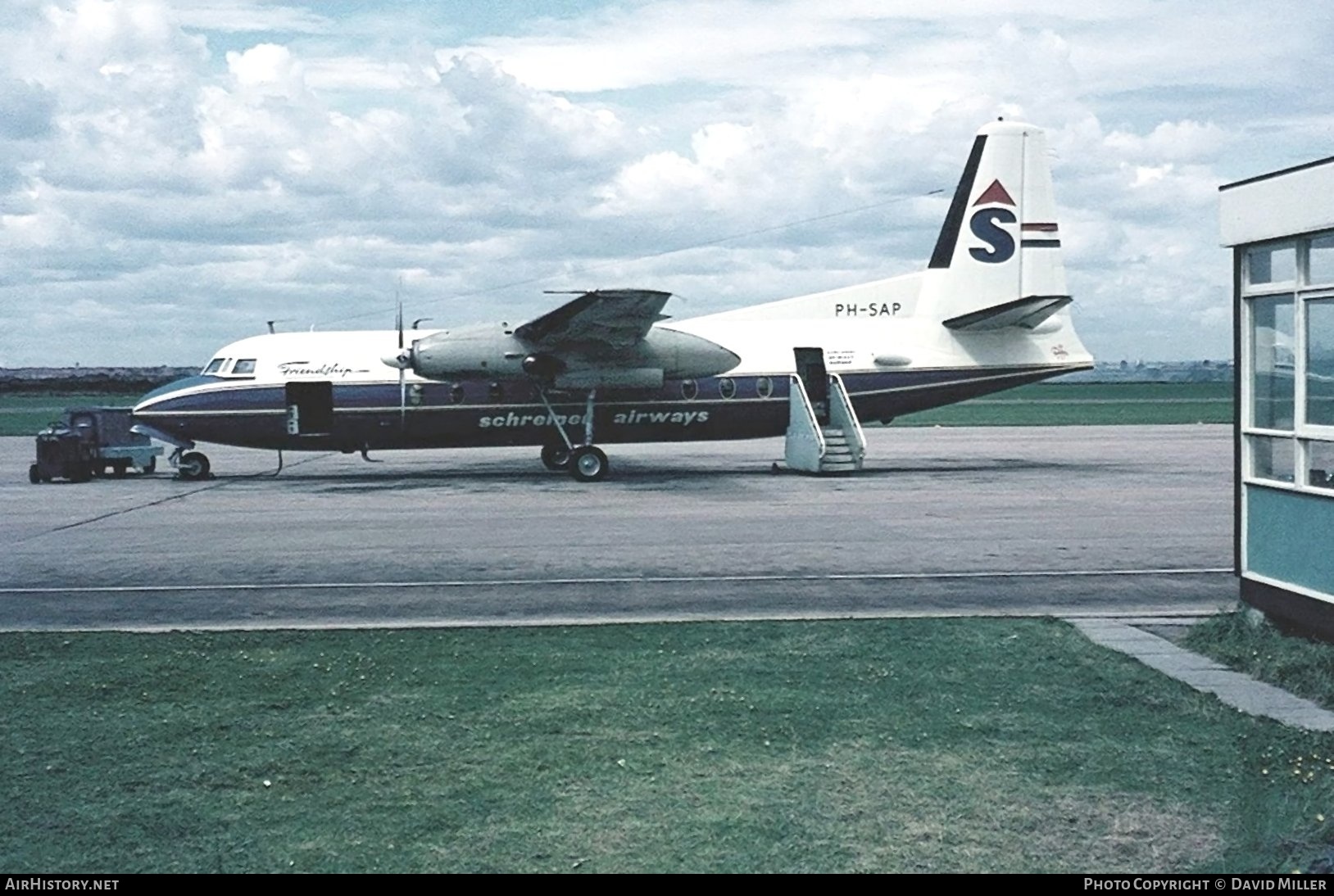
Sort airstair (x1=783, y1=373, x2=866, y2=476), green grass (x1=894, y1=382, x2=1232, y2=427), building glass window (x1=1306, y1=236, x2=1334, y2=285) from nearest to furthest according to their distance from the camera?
building glass window (x1=1306, y1=236, x2=1334, y2=285)
airstair (x1=783, y1=373, x2=866, y2=476)
green grass (x1=894, y1=382, x2=1232, y2=427)

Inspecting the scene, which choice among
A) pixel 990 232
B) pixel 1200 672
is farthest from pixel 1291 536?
pixel 990 232

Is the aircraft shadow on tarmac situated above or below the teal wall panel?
below

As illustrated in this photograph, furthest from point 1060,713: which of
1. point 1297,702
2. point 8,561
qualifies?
point 8,561

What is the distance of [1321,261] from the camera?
986cm

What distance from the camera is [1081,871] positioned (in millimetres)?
5590

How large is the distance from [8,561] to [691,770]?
41.0 feet

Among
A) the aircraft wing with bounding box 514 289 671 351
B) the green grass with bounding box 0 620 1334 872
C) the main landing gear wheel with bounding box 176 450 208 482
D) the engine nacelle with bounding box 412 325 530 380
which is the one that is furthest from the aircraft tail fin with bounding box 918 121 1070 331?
the green grass with bounding box 0 620 1334 872

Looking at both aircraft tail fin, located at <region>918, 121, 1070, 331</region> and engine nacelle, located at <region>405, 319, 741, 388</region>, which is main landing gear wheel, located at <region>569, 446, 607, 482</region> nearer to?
engine nacelle, located at <region>405, 319, 741, 388</region>

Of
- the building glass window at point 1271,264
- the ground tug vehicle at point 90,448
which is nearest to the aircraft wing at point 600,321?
the ground tug vehicle at point 90,448

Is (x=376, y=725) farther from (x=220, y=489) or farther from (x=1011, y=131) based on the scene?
(x=1011, y=131)

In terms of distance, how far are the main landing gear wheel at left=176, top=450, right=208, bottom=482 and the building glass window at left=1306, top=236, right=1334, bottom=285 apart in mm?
24795

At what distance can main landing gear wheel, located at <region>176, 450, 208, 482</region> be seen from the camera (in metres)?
29.0

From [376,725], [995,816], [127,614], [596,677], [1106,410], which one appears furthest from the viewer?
[1106,410]

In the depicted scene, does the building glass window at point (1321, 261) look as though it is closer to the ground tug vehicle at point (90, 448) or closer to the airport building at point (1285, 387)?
the airport building at point (1285, 387)
